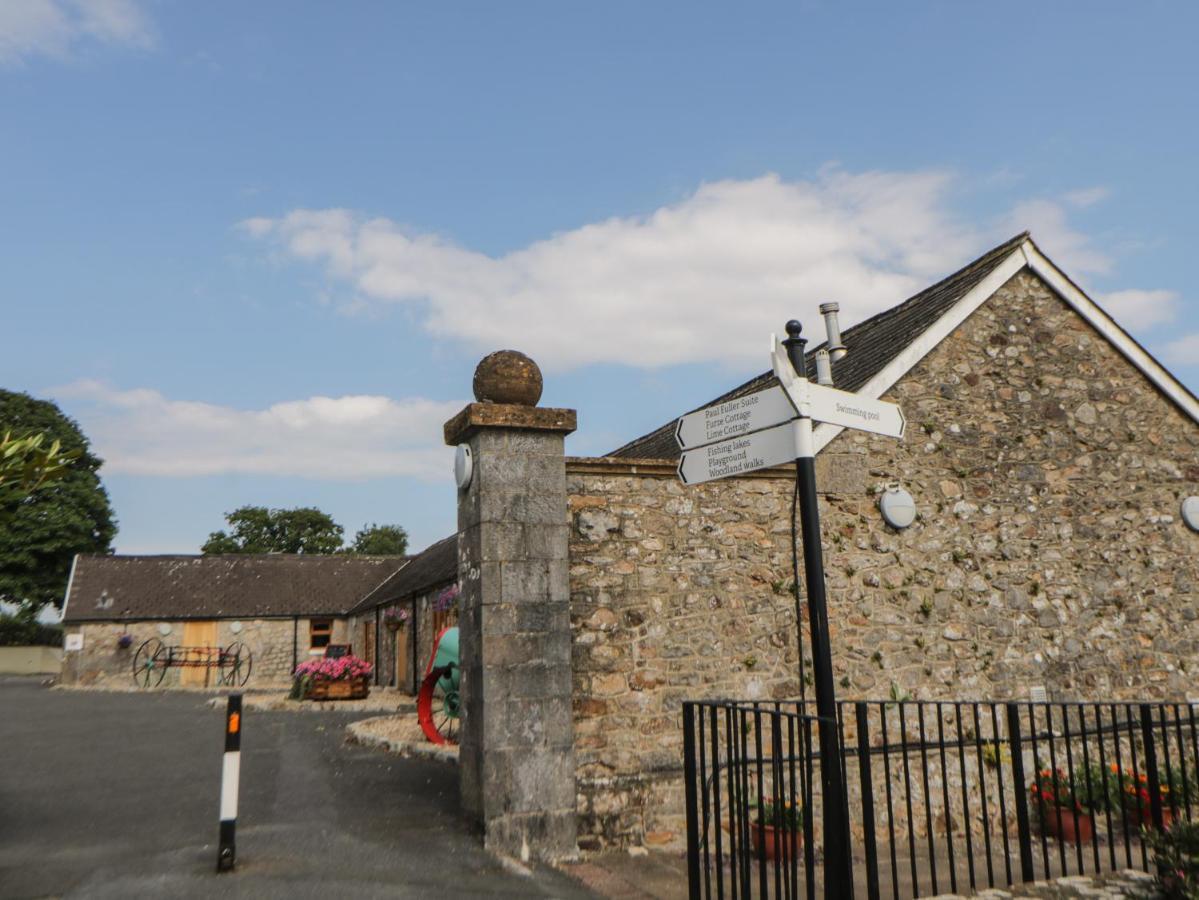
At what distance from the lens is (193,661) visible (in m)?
30.2

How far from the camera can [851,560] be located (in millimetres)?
8086

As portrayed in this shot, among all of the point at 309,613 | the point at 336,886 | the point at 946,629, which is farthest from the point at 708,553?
the point at 309,613

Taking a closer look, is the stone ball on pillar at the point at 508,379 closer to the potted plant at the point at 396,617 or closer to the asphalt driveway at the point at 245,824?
the asphalt driveway at the point at 245,824

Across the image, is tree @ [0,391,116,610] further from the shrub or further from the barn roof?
the shrub

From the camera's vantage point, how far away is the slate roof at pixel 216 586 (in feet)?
102

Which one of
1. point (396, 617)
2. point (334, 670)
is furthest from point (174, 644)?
point (334, 670)

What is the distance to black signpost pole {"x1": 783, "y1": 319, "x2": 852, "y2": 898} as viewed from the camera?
4098 mm

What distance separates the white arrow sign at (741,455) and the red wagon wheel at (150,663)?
27.4m

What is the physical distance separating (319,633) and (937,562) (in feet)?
91.6

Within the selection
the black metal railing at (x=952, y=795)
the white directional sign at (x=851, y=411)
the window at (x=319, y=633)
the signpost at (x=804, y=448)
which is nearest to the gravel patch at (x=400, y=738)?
the black metal railing at (x=952, y=795)

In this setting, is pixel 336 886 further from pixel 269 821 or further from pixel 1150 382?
pixel 1150 382

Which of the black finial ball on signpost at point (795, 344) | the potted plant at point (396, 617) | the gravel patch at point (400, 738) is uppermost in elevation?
the black finial ball on signpost at point (795, 344)

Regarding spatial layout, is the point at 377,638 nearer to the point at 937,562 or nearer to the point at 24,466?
the point at 937,562

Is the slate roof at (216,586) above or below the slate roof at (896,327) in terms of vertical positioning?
below
